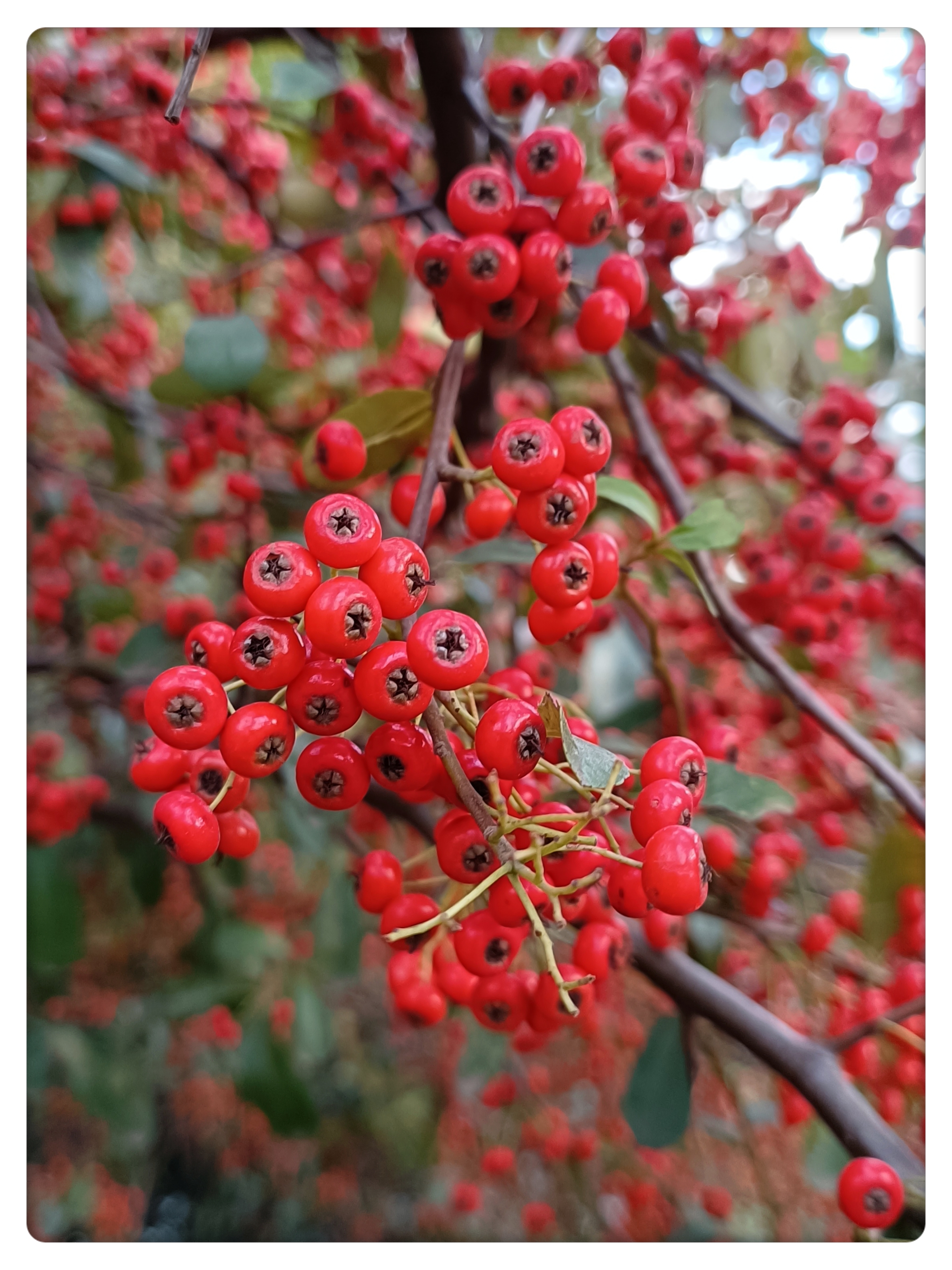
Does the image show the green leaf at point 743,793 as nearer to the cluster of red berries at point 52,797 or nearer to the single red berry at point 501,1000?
the single red berry at point 501,1000

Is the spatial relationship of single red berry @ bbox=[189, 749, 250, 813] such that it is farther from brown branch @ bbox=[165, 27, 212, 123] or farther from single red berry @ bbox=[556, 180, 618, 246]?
single red berry @ bbox=[556, 180, 618, 246]

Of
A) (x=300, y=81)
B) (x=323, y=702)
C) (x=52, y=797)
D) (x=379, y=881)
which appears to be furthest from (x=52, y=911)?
(x=300, y=81)

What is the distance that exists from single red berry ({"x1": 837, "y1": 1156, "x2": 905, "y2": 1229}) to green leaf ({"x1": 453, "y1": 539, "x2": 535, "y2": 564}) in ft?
2.93

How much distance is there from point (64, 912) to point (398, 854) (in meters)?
0.70

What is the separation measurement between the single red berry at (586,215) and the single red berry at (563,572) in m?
0.39

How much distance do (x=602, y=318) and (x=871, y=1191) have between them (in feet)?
3.78

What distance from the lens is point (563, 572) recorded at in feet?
2.46

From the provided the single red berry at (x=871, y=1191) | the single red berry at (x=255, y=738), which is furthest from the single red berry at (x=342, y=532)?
the single red berry at (x=871, y=1191)

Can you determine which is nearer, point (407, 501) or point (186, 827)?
point (186, 827)

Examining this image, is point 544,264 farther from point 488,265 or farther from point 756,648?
point 756,648

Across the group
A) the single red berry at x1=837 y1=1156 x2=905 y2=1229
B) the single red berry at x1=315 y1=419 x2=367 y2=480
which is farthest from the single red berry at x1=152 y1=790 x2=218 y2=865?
the single red berry at x1=837 y1=1156 x2=905 y2=1229
